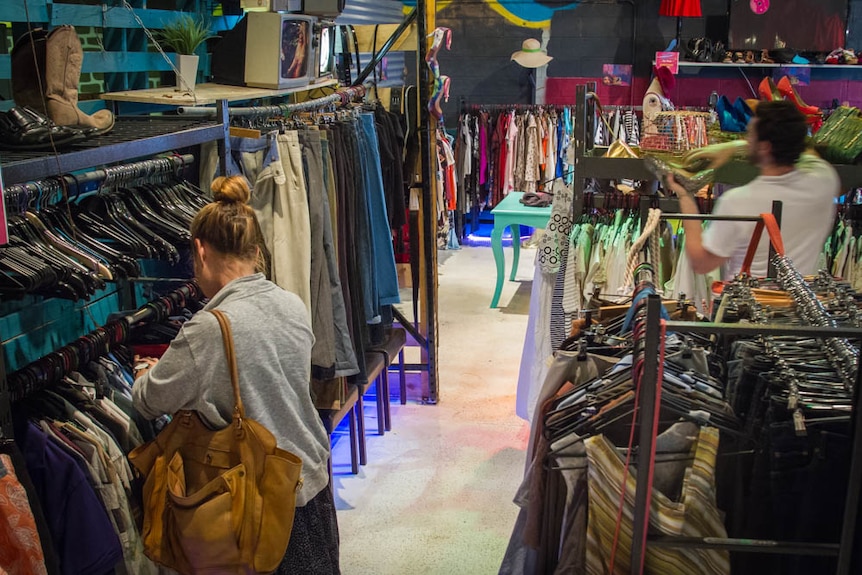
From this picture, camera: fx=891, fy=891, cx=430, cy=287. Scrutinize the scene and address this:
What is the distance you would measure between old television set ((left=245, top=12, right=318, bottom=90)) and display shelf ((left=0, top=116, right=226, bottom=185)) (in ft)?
2.23

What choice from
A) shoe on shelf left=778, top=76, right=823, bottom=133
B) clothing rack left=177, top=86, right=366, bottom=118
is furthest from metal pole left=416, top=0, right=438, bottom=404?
shoe on shelf left=778, top=76, right=823, bottom=133

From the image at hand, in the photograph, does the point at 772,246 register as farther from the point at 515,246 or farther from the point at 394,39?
the point at 515,246

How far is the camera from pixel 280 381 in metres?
2.30

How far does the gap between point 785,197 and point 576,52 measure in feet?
23.0

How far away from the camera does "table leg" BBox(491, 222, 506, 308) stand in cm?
692

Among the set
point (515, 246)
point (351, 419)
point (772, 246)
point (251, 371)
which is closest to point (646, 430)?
point (251, 371)

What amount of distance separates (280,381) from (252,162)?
4.01 feet

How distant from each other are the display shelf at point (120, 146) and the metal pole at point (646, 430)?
1310 millimetres

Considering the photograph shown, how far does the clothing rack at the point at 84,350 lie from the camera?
2.06 meters

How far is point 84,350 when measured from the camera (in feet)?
7.45

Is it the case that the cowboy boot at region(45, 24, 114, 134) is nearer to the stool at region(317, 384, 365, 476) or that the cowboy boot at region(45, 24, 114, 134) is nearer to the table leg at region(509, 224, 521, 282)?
the stool at region(317, 384, 365, 476)

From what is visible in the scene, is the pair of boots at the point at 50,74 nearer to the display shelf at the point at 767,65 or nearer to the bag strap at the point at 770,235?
the bag strap at the point at 770,235

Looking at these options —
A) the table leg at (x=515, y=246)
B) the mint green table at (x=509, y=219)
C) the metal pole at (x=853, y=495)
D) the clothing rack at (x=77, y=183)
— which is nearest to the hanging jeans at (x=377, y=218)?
the clothing rack at (x=77, y=183)

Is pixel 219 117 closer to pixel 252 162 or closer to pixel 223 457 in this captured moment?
pixel 252 162
